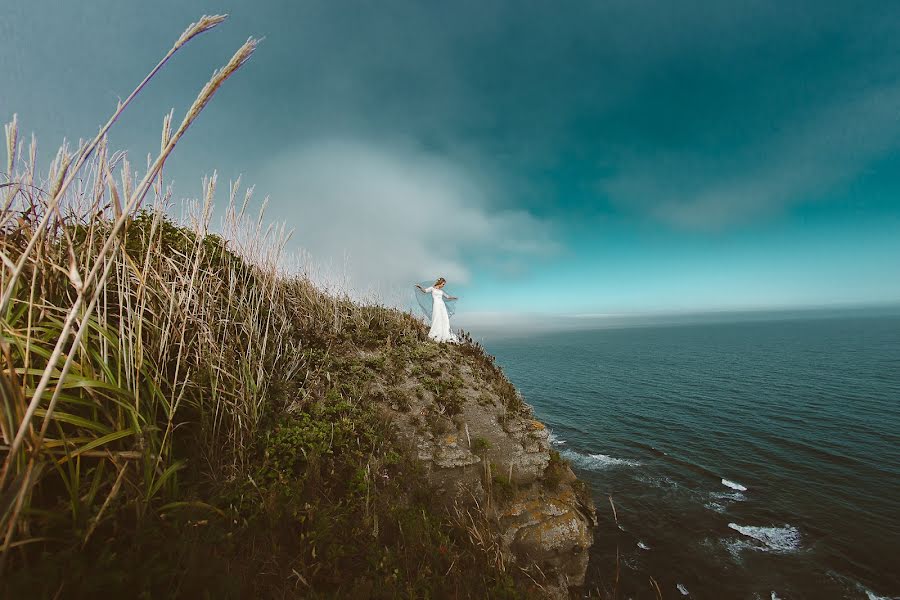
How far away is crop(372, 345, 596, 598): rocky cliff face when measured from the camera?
6252 mm

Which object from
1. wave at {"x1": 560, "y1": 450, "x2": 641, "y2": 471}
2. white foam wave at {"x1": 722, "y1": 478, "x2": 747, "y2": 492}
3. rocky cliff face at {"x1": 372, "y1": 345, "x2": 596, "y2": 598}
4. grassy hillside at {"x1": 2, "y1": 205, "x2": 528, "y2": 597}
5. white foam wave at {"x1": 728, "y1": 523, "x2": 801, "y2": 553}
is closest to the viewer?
grassy hillside at {"x1": 2, "y1": 205, "x2": 528, "y2": 597}

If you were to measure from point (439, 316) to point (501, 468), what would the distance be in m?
6.22

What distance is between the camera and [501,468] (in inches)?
282

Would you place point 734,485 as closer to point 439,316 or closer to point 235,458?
point 439,316

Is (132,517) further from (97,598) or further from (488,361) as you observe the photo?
(488,361)

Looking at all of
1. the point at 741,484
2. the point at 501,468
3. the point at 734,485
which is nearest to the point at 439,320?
the point at 501,468

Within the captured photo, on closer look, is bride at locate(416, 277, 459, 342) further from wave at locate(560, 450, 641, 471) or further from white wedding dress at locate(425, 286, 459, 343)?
wave at locate(560, 450, 641, 471)

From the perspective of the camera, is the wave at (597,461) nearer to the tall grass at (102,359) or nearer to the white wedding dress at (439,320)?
the white wedding dress at (439,320)

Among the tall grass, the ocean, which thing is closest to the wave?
the ocean

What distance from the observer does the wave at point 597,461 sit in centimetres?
1881

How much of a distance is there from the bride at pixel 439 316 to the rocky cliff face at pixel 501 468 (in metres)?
3.01

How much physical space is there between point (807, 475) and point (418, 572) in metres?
24.4

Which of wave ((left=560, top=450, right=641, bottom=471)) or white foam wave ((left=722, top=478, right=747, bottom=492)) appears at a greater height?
wave ((left=560, top=450, right=641, bottom=471))

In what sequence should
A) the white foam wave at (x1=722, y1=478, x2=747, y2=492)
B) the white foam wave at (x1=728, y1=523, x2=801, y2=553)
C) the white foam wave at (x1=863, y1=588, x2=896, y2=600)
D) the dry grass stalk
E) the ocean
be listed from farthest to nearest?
the white foam wave at (x1=722, y1=478, x2=747, y2=492), the white foam wave at (x1=728, y1=523, x2=801, y2=553), the ocean, the white foam wave at (x1=863, y1=588, x2=896, y2=600), the dry grass stalk
